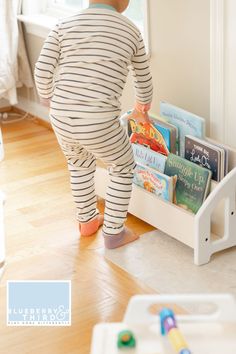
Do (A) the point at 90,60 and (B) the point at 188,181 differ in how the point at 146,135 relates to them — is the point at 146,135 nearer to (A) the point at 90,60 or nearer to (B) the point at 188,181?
(B) the point at 188,181

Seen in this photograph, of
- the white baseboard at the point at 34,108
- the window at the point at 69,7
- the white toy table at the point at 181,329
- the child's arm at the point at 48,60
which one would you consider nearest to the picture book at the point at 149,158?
the child's arm at the point at 48,60

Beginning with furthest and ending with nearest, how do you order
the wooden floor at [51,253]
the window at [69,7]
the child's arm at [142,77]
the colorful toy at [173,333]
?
the window at [69,7] < the child's arm at [142,77] < the wooden floor at [51,253] < the colorful toy at [173,333]

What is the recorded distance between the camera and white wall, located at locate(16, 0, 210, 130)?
2436 mm

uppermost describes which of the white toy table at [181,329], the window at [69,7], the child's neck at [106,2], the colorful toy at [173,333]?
the child's neck at [106,2]

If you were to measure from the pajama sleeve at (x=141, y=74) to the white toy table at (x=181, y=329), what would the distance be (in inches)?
46.7

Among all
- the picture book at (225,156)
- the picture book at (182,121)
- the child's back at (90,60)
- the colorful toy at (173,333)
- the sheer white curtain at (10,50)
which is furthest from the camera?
the sheer white curtain at (10,50)

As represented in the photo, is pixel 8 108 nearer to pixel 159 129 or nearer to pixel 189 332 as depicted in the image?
pixel 159 129

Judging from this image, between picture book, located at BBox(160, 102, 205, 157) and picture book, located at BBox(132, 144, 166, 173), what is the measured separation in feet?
0.30

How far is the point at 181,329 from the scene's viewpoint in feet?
3.79

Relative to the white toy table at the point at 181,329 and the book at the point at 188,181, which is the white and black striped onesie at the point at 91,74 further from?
the white toy table at the point at 181,329

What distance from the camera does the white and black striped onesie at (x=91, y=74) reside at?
6.97 ft

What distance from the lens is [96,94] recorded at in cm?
214

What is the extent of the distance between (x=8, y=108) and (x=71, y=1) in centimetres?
70

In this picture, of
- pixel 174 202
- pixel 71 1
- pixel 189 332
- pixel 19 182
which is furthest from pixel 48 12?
pixel 189 332
